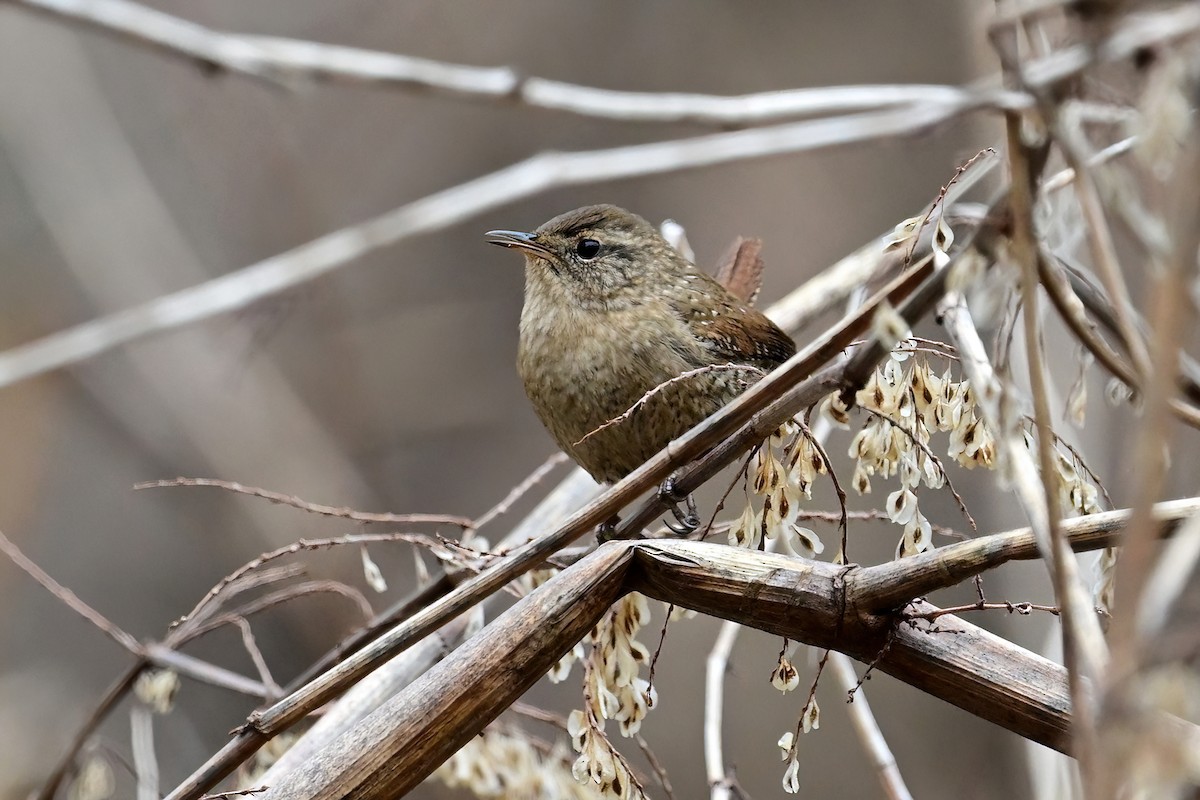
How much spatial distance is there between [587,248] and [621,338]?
17.5 inches

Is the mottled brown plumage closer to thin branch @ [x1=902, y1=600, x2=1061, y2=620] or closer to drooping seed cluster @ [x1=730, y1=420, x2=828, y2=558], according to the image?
drooping seed cluster @ [x1=730, y1=420, x2=828, y2=558]

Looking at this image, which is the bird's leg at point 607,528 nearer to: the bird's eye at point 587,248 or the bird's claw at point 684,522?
the bird's claw at point 684,522

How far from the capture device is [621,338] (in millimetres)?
2361

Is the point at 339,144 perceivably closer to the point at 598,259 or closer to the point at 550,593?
the point at 598,259

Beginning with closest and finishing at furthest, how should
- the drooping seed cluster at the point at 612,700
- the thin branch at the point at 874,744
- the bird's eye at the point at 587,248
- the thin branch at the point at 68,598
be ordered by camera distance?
1. the drooping seed cluster at the point at 612,700
2. the thin branch at the point at 874,744
3. the thin branch at the point at 68,598
4. the bird's eye at the point at 587,248

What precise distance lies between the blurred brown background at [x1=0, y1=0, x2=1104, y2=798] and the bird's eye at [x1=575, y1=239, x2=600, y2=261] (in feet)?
6.77

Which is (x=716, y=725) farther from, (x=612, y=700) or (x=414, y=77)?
Answer: (x=414, y=77)

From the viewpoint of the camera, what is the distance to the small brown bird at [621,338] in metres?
2.20

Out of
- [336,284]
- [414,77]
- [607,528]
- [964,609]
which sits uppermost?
[336,284]

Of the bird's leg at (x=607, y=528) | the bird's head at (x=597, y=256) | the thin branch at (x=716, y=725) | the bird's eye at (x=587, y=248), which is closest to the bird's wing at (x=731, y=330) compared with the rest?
the bird's head at (x=597, y=256)

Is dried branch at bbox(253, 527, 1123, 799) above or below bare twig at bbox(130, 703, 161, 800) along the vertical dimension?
below

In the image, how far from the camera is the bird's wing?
8.02ft

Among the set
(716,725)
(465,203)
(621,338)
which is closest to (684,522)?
(716,725)

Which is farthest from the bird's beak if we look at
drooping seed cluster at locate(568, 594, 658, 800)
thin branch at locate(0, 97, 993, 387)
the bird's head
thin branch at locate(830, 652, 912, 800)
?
drooping seed cluster at locate(568, 594, 658, 800)
